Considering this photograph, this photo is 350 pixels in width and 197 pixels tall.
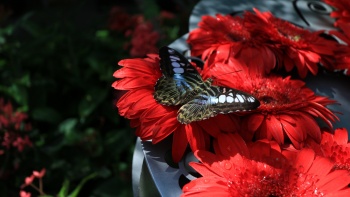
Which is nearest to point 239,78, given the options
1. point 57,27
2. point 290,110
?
point 290,110

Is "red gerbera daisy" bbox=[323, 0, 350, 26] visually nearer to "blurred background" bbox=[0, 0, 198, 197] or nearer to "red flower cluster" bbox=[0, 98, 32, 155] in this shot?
"blurred background" bbox=[0, 0, 198, 197]

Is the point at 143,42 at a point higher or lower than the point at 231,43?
lower

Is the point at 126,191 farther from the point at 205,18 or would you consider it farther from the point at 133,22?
the point at 133,22

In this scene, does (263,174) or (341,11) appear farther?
(341,11)

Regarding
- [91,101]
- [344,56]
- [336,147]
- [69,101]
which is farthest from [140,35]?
[336,147]

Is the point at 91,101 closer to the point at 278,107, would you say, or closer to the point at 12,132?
the point at 12,132
